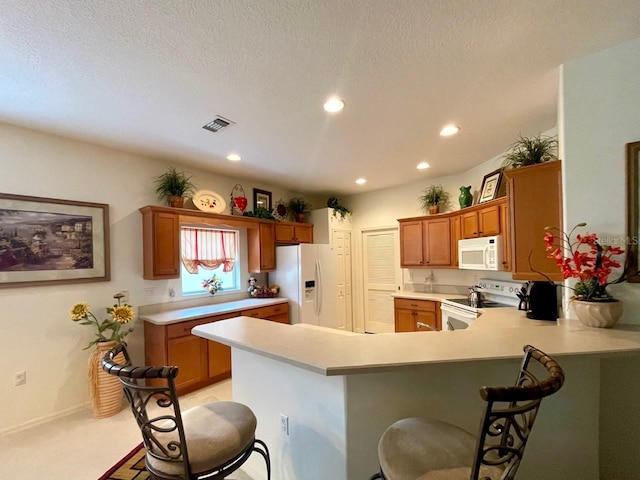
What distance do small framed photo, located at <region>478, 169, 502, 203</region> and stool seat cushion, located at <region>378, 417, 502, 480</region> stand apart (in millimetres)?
3074

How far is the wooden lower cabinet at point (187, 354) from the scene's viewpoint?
124 inches

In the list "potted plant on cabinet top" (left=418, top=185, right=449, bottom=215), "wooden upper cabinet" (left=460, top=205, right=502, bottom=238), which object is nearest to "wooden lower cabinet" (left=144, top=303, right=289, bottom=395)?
"wooden upper cabinet" (left=460, top=205, right=502, bottom=238)

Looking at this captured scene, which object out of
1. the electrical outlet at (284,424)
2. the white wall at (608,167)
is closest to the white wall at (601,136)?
the white wall at (608,167)

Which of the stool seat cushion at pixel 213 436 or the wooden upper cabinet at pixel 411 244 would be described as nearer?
the stool seat cushion at pixel 213 436

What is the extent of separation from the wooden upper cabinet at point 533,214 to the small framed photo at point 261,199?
3.60m

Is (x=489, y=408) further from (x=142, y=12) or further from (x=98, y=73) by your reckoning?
(x=98, y=73)

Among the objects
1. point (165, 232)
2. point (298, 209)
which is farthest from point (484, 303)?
point (165, 232)

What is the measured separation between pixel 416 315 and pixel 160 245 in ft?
11.9

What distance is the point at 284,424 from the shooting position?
1698mm

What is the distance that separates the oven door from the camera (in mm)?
3436

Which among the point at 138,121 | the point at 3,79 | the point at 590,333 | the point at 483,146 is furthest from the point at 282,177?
the point at 590,333

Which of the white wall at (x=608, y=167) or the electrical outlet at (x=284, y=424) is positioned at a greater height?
the white wall at (x=608, y=167)

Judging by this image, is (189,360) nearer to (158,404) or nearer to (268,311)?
(268,311)

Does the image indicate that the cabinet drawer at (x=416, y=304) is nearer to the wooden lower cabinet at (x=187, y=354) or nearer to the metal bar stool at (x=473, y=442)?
the wooden lower cabinet at (x=187, y=354)
